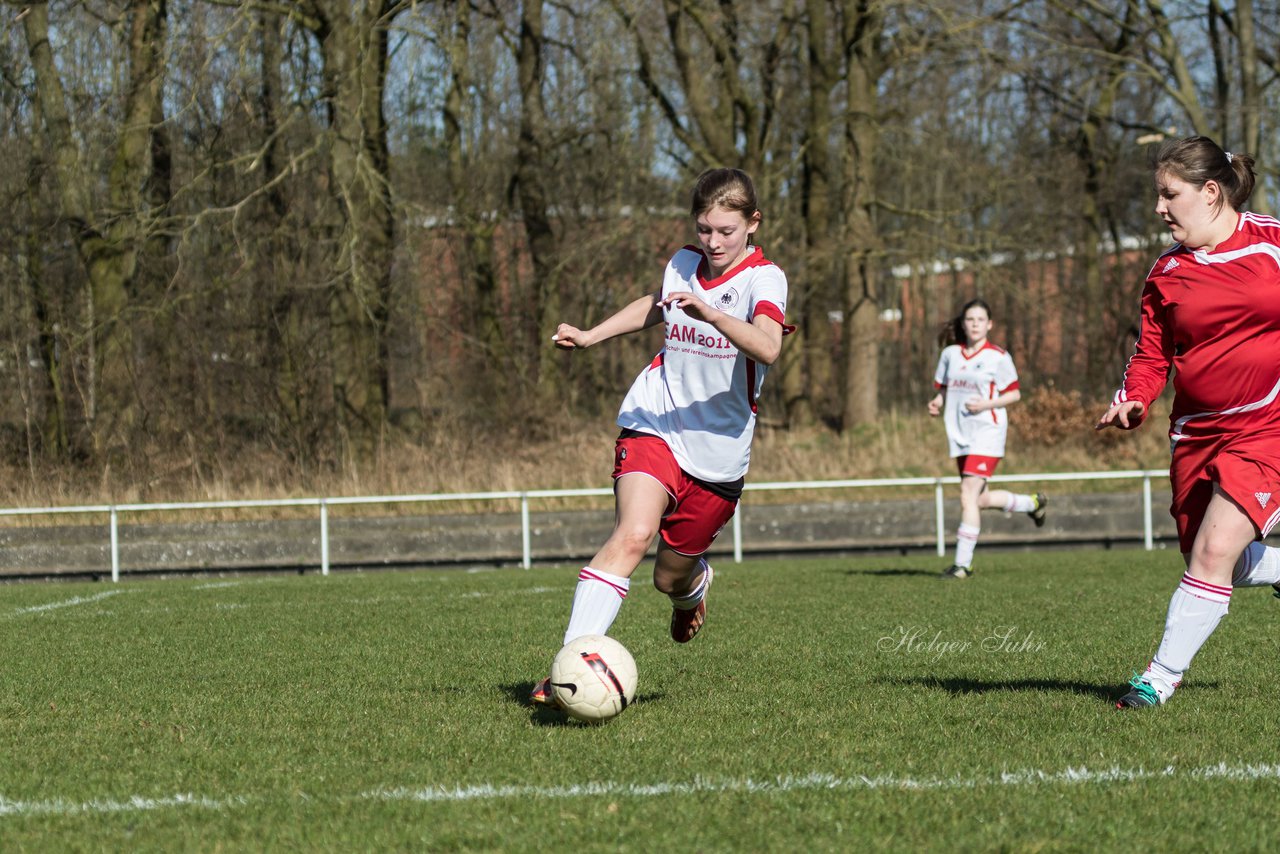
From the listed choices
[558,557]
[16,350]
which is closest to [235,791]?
[558,557]

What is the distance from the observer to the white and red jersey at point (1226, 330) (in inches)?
208

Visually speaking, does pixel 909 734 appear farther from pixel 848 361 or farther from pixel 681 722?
pixel 848 361

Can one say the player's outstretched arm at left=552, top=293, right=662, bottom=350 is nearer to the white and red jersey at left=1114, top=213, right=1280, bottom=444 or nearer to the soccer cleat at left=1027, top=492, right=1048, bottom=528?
the white and red jersey at left=1114, top=213, right=1280, bottom=444

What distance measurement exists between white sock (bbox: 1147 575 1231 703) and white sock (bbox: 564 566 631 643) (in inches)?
77.7

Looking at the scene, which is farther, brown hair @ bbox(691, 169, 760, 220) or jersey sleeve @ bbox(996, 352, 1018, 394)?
jersey sleeve @ bbox(996, 352, 1018, 394)

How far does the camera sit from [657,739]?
489 centimetres

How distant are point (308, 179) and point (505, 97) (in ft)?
13.1

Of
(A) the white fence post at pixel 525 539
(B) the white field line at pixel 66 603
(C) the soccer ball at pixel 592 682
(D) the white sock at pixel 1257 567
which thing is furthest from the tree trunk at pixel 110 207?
(D) the white sock at pixel 1257 567

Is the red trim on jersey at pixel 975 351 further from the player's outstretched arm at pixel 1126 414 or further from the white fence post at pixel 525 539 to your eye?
the player's outstretched arm at pixel 1126 414

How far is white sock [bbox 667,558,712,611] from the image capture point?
6.19 m

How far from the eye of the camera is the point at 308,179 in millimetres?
23906

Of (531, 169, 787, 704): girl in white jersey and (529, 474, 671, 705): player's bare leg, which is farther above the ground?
(531, 169, 787, 704): girl in white jersey

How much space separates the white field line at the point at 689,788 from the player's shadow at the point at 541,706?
108 centimetres

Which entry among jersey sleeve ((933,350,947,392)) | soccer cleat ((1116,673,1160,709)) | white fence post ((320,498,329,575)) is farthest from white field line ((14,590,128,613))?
soccer cleat ((1116,673,1160,709))
